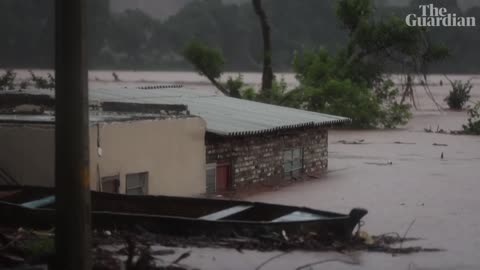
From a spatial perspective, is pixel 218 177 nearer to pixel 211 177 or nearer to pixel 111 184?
pixel 211 177

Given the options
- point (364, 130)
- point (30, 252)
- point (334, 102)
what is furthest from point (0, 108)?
point (364, 130)

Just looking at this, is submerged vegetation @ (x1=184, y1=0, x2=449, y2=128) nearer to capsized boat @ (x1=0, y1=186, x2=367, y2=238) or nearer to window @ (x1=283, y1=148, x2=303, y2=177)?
window @ (x1=283, y1=148, x2=303, y2=177)

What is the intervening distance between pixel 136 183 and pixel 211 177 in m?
3.11

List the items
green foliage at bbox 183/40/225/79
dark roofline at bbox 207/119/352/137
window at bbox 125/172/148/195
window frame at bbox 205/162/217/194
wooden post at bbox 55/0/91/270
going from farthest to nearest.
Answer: green foliage at bbox 183/40/225/79
window frame at bbox 205/162/217/194
dark roofline at bbox 207/119/352/137
window at bbox 125/172/148/195
wooden post at bbox 55/0/91/270

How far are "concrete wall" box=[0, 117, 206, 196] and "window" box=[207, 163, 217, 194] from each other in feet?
2.37

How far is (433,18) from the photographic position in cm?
5959

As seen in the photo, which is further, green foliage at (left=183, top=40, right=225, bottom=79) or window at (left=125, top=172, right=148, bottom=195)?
green foliage at (left=183, top=40, right=225, bottom=79)

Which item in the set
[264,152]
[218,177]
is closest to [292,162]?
[264,152]

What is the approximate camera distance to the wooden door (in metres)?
22.0

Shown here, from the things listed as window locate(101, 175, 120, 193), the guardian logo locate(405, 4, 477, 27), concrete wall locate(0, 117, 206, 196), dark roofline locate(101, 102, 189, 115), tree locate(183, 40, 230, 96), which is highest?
the guardian logo locate(405, 4, 477, 27)

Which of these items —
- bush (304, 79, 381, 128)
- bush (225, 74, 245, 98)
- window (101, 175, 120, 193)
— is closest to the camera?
window (101, 175, 120, 193)

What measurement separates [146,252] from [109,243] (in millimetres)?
2301

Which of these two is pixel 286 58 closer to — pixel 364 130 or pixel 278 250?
pixel 364 130

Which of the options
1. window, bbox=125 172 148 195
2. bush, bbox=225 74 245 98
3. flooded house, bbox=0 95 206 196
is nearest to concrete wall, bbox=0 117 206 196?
flooded house, bbox=0 95 206 196
